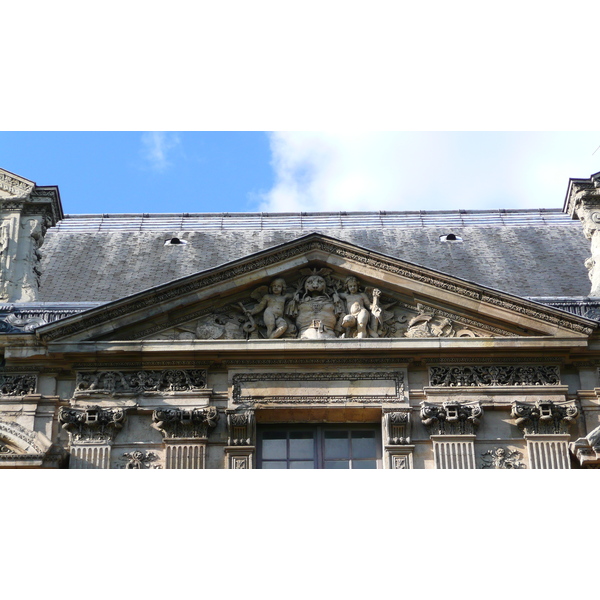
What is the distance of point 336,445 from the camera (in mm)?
16109

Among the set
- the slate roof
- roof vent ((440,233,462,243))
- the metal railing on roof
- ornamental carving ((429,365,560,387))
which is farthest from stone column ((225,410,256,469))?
the metal railing on roof

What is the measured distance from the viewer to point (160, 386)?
16.1 m

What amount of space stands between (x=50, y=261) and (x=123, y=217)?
232 cm

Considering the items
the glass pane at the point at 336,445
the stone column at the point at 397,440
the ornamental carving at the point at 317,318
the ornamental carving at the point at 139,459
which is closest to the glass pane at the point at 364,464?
the glass pane at the point at 336,445

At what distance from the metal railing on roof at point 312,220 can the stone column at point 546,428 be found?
23.8 ft

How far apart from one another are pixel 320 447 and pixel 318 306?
1813 mm

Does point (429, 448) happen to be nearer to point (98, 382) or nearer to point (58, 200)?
point (98, 382)

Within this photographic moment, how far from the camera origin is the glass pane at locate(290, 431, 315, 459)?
16.0 metres

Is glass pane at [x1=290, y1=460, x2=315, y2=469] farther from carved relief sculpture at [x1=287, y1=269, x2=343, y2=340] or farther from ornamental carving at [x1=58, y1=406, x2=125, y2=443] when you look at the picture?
ornamental carving at [x1=58, y1=406, x2=125, y2=443]

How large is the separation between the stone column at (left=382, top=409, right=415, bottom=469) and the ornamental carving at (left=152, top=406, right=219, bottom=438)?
2024 mm

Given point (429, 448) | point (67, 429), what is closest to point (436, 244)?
point (429, 448)

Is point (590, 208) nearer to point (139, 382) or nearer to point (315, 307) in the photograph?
point (315, 307)

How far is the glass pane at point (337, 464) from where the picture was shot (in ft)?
52.2

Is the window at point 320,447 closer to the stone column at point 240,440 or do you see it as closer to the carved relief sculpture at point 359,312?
the stone column at point 240,440
